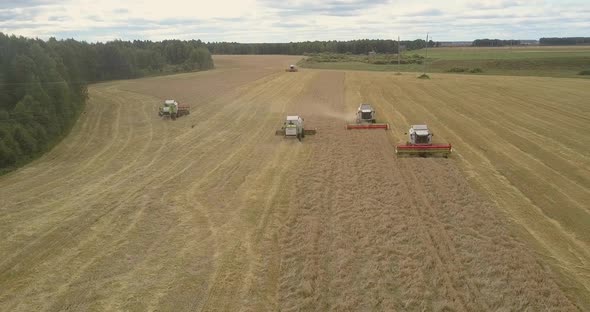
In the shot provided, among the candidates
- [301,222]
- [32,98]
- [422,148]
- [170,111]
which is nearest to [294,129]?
[422,148]

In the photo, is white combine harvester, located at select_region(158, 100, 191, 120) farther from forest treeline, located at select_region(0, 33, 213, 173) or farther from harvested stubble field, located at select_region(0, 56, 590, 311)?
forest treeline, located at select_region(0, 33, 213, 173)

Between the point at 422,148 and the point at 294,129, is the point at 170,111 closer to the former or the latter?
the point at 294,129

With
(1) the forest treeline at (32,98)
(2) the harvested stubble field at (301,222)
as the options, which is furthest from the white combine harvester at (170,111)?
(1) the forest treeline at (32,98)

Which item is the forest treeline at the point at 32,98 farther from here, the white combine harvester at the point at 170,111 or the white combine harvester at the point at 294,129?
the white combine harvester at the point at 294,129

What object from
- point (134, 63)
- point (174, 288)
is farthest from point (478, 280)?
point (134, 63)

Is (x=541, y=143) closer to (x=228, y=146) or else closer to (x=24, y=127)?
(x=228, y=146)

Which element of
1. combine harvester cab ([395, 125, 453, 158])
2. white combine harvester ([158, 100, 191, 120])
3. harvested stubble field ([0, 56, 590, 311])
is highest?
white combine harvester ([158, 100, 191, 120])

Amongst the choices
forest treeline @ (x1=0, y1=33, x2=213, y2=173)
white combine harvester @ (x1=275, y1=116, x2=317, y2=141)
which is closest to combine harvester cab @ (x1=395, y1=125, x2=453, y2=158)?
white combine harvester @ (x1=275, y1=116, x2=317, y2=141)
